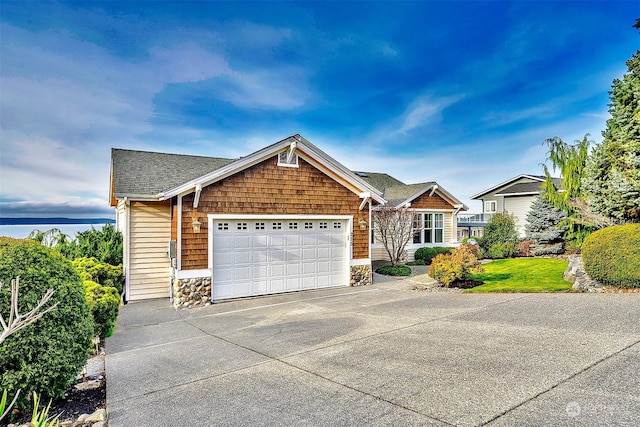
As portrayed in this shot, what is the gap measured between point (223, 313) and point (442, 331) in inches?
226

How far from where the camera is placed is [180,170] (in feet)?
45.4

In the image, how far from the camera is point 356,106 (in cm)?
1858

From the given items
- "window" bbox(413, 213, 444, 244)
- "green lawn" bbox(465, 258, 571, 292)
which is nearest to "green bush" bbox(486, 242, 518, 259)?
"green lawn" bbox(465, 258, 571, 292)

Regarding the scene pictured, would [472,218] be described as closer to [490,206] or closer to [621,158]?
[490,206]

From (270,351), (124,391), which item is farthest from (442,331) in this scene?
(124,391)

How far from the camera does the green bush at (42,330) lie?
3.79m

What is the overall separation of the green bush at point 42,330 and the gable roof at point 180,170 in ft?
19.5

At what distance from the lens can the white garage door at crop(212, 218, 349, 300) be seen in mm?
11070

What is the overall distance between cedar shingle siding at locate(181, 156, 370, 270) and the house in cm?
3

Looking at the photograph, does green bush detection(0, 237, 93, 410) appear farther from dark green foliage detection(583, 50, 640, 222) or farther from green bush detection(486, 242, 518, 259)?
green bush detection(486, 242, 518, 259)

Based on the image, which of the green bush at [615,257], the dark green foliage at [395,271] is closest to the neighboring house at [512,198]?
the dark green foliage at [395,271]

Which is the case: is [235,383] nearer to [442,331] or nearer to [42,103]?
[442,331]

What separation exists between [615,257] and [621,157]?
4354 millimetres

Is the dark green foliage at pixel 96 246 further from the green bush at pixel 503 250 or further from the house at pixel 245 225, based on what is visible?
the green bush at pixel 503 250
